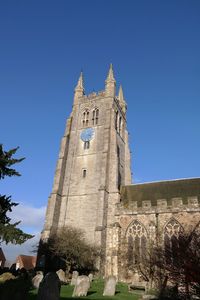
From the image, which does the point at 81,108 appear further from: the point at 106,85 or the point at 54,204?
the point at 54,204

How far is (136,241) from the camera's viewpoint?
26000 millimetres

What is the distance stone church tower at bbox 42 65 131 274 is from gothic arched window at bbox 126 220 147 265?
1.67 meters

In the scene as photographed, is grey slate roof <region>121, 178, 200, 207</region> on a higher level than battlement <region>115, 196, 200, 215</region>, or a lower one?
higher

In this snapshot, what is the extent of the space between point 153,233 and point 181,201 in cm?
398

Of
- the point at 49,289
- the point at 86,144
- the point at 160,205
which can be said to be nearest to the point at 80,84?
the point at 86,144

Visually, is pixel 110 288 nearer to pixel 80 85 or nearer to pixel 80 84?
pixel 80 85

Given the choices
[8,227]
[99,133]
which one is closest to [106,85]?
[99,133]

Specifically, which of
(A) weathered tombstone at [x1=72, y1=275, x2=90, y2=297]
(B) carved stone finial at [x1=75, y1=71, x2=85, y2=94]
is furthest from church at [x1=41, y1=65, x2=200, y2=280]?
(A) weathered tombstone at [x1=72, y1=275, x2=90, y2=297]

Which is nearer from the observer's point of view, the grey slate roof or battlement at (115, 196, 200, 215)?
battlement at (115, 196, 200, 215)

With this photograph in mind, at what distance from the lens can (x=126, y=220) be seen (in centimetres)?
2716

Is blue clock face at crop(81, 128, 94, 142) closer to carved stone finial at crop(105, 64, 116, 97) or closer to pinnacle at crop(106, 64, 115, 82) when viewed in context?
carved stone finial at crop(105, 64, 116, 97)

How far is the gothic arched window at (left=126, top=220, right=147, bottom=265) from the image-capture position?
25.0 metres

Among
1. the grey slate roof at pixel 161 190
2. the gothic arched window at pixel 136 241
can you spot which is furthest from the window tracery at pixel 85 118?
the gothic arched window at pixel 136 241

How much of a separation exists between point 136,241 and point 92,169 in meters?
10.2
